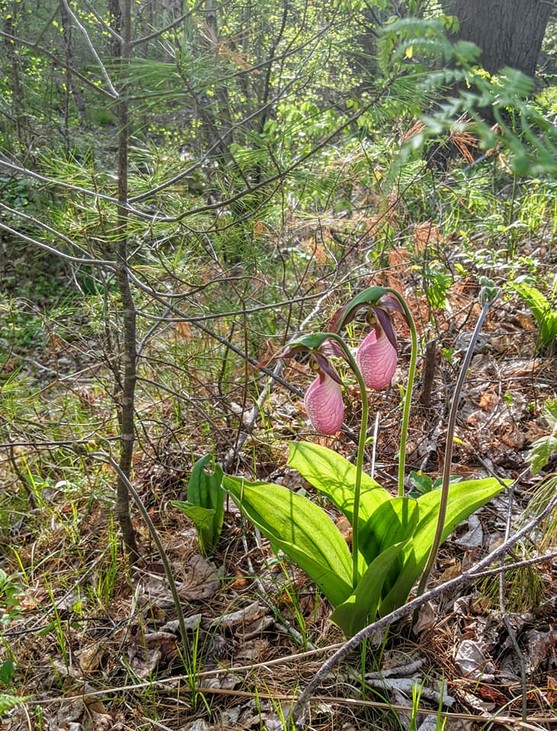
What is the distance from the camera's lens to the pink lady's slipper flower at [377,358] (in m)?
1.33

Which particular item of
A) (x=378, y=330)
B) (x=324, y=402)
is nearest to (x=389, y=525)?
(x=324, y=402)

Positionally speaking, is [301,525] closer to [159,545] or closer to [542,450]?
[159,545]

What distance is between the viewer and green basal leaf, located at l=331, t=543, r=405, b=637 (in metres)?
1.25

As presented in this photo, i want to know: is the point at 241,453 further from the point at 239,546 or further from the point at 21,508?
the point at 21,508

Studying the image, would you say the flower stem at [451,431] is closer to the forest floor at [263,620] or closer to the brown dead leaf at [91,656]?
the forest floor at [263,620]

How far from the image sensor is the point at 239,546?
1.96 meters

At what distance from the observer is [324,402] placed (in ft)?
4.34

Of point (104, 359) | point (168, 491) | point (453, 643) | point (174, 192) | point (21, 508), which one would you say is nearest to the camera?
point (453, 643)

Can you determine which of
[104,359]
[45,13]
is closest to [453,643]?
[104,359]

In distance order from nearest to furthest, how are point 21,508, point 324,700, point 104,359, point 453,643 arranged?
point 324,700 → point 453,643 → point 104,359 → point 21,508

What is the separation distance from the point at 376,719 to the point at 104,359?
1396mm

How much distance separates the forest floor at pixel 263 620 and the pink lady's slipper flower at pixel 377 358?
0.45m

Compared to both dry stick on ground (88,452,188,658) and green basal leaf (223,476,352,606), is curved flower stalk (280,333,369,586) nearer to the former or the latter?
green basal leaf (223,476,352,606)

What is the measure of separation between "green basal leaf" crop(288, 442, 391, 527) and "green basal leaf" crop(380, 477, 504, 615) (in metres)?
0.12
